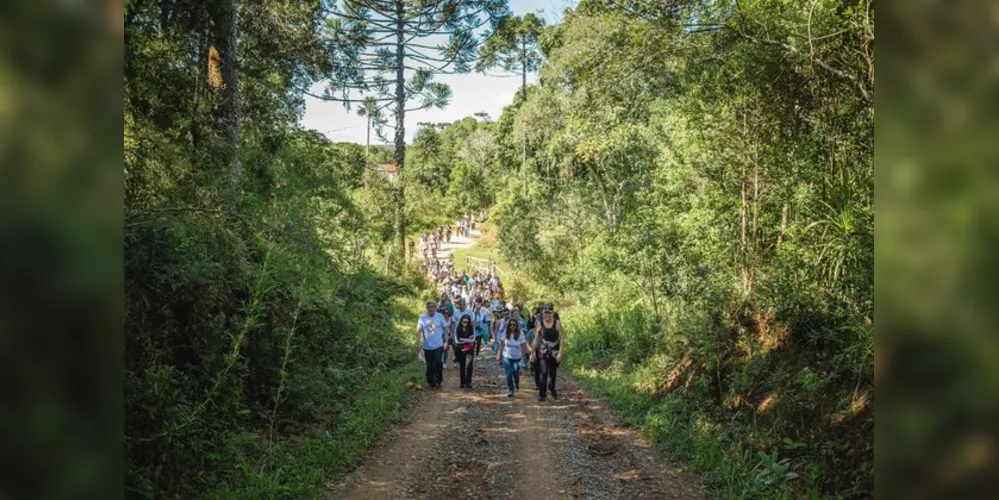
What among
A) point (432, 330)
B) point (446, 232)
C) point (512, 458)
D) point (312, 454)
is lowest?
point (512, 458)

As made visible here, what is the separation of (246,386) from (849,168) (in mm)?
8352

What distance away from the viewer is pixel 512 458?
7.84 meters

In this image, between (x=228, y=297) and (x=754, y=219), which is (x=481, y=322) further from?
(x=228, y=297)

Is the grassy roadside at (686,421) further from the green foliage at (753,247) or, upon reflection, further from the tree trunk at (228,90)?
the tree trunk at (228,90)

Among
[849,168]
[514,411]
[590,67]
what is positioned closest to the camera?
[849,168]

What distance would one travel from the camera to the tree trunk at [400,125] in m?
22.9

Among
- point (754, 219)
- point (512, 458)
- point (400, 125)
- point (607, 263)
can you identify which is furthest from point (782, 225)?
point (400, 125)

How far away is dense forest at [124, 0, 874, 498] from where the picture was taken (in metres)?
5.80

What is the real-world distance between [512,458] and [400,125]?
1956cm

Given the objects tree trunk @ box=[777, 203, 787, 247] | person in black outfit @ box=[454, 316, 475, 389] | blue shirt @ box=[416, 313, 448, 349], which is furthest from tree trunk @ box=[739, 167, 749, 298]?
blue shirt @ box=[416, 313, 448, 349]

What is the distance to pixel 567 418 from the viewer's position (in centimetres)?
1010

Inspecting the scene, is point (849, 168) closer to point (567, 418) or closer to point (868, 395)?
point (868, 395)

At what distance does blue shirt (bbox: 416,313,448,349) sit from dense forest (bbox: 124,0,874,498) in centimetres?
108
